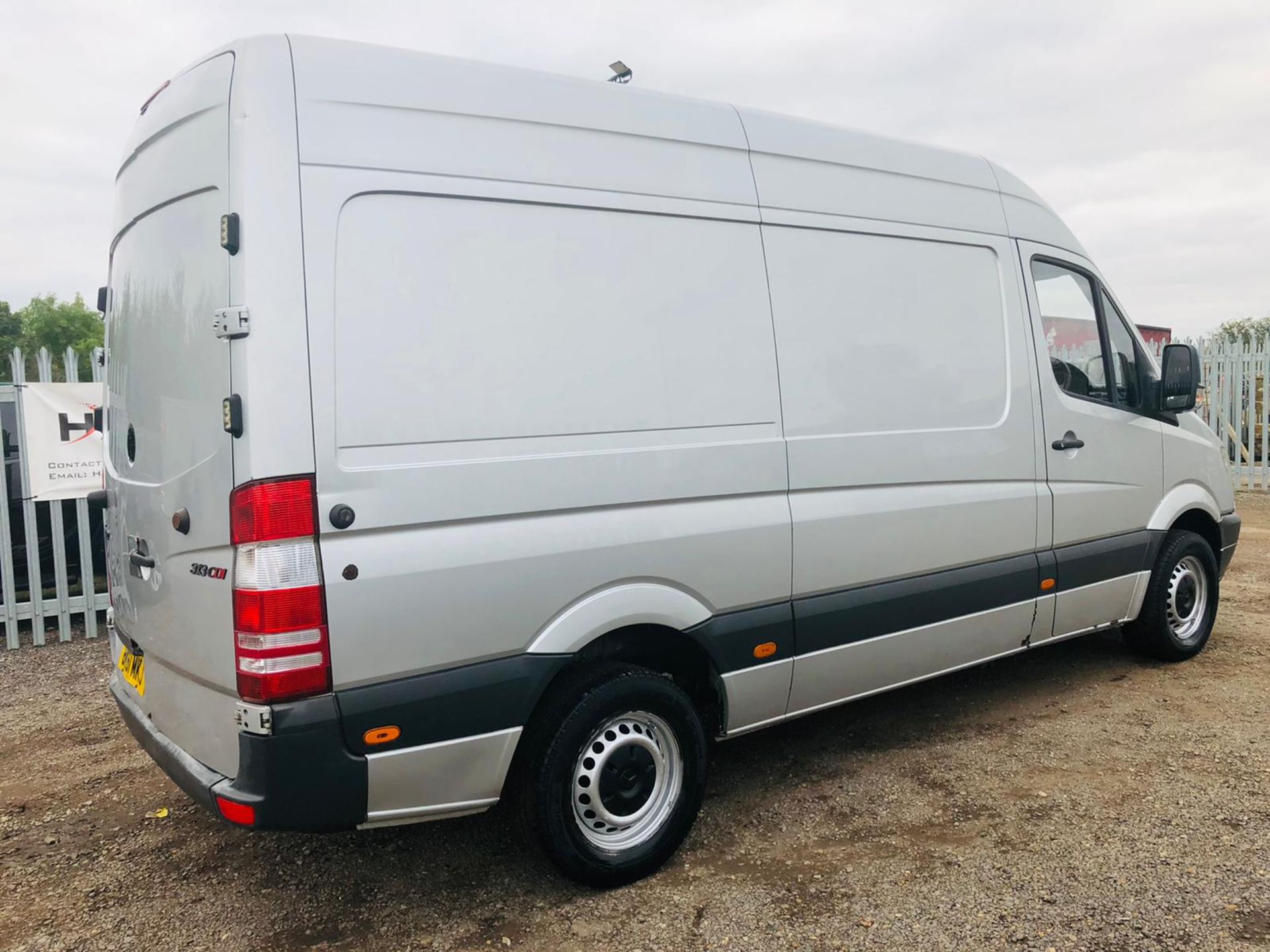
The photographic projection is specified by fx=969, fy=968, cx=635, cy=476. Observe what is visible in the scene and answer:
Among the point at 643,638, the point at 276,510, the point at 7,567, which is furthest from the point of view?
the point at 7,567

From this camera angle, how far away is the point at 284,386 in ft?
8.14

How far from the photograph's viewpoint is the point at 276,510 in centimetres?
247

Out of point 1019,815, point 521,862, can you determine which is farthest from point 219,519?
point 1019,815

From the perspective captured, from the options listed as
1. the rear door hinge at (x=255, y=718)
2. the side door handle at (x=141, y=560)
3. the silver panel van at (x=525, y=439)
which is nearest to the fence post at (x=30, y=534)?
the silver panel van at (x=525, y=439)

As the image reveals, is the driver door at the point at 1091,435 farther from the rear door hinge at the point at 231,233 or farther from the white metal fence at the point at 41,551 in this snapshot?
the white metal fence at the point at 41,551

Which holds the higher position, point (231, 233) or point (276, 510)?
point (231, 233)

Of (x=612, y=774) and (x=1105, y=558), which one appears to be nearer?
(x=612, y=774)

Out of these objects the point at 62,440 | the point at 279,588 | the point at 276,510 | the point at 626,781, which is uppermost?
the point at 62,440

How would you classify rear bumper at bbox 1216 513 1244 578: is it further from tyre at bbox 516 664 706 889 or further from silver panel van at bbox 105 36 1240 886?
tyre at bbox 516 664 706 889

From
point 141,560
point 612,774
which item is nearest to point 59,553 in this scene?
point 141,560

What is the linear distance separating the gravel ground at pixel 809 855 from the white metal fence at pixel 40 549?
1964 mm

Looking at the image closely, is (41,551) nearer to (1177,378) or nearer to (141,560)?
(141,560)

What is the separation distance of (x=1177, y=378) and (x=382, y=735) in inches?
167

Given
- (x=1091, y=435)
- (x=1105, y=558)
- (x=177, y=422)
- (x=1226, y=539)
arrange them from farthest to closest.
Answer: (x=1226, y=539)
(x=1105, y=558)
(x=1091, y=435)
(x=177, y=422)
